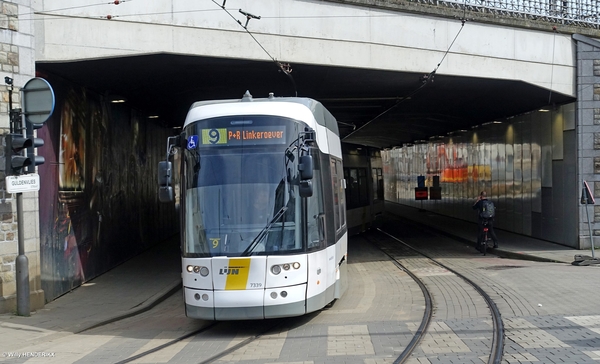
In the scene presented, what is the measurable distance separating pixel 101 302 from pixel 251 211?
5219 millimetres

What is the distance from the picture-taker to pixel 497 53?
56.7 ft

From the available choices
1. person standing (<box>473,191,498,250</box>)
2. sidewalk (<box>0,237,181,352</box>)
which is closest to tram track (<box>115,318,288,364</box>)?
sidewalk (<box>0,237,181,352</box>)

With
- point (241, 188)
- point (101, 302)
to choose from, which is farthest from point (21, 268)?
point (241, 188)

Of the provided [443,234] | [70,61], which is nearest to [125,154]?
[70,61]

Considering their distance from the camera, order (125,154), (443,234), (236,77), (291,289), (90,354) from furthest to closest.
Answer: (443,234)
(125,154)
(236,77)
(291,289)
(90,354)

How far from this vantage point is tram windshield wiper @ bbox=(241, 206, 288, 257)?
9133mm

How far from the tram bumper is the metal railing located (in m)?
10.2

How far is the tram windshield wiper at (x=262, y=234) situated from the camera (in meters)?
9.13

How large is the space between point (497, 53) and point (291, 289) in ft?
35.3

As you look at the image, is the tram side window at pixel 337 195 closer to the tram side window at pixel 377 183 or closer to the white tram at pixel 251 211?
the white tram at pixel 251 211

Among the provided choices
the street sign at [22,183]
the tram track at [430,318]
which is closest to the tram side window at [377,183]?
the tram track at [430,318]

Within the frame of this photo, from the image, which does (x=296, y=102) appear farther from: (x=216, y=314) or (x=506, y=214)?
(x=506, y=214)

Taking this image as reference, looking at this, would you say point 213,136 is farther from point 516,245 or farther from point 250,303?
point 516,245

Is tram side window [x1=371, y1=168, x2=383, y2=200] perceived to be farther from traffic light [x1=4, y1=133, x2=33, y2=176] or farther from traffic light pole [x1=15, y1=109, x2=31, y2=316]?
traffic light [x1=4, y1=133, x2=33, y2=176]
